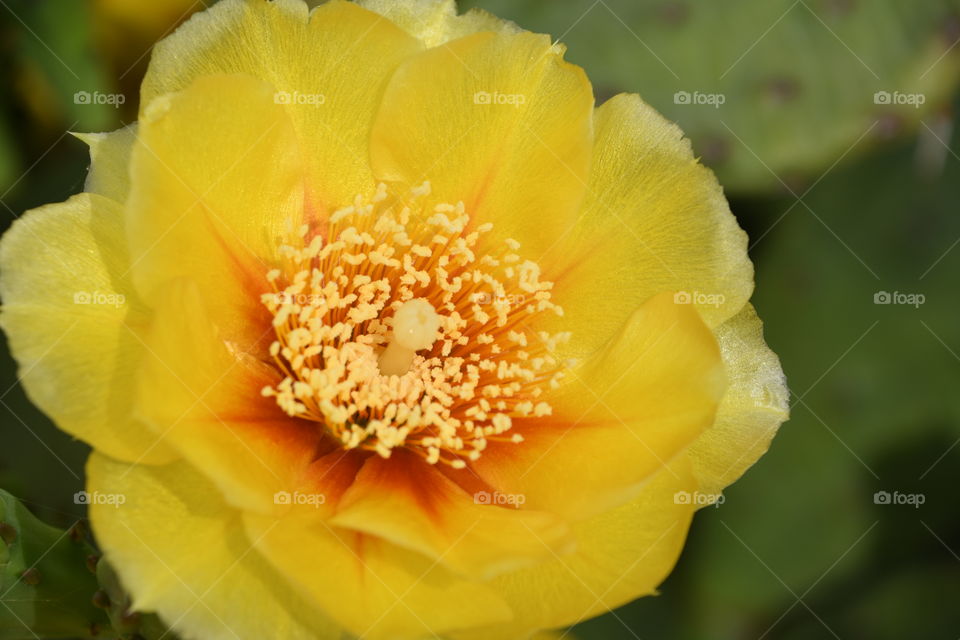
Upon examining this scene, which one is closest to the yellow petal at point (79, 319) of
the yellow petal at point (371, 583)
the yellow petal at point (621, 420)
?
the yellow petal at point (371, 583)

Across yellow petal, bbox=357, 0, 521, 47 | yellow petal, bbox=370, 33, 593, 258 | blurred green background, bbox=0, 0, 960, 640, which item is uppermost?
yellow petal, bbox=357, 0, 521, 47

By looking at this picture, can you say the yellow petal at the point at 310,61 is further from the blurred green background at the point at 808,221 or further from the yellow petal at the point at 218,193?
the blurred green background at the point at 808,221

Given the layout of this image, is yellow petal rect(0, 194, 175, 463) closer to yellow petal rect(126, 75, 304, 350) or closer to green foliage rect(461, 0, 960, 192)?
yellow petal rect(126, 75, 304, 350)

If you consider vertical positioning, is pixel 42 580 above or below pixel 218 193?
below

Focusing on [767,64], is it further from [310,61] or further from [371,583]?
[371,583]

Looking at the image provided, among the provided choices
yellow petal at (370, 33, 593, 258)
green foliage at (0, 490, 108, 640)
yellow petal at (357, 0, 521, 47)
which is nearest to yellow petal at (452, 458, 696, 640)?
yellow petal at (370, 33, 593, 258)

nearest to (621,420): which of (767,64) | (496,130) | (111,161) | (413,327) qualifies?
(413,327)

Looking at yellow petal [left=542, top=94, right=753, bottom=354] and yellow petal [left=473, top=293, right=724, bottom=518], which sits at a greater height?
yellow petal [left=542, top=94, right=753, bottom=354]
